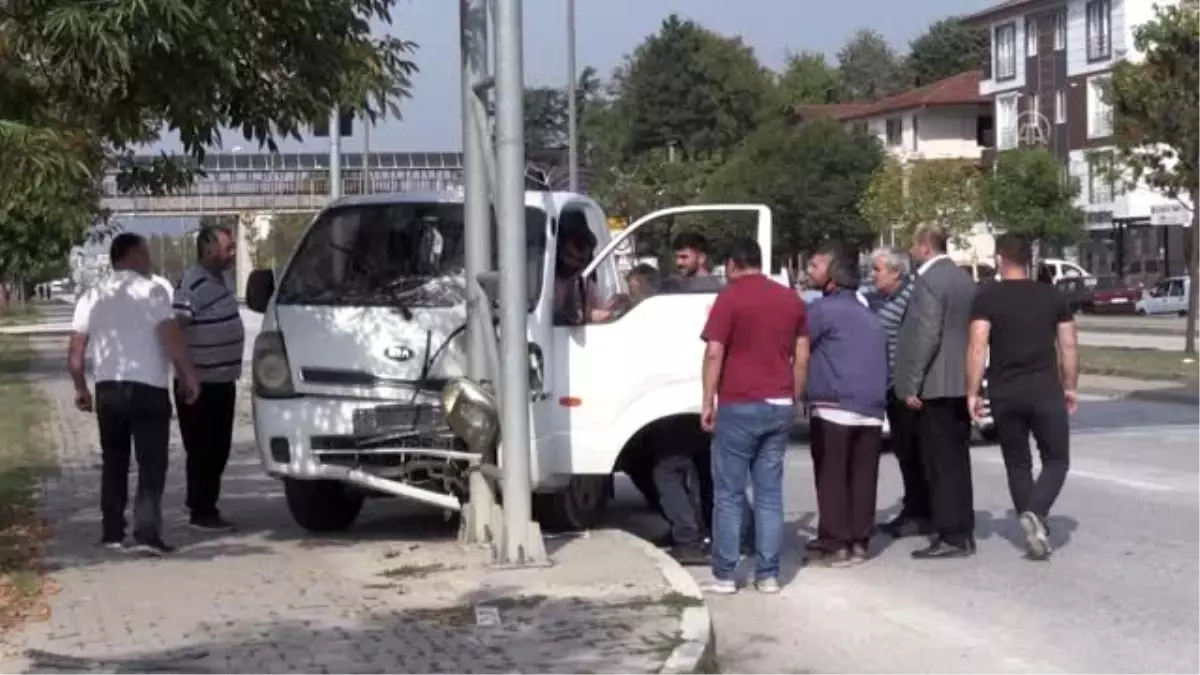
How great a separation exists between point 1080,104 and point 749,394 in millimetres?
68536

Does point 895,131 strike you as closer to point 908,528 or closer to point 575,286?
point 908,528

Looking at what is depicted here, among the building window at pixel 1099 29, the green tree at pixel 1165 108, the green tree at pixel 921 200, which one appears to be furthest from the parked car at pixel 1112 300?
the green tree at pixel 1165 108

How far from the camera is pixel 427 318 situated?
12797 mm

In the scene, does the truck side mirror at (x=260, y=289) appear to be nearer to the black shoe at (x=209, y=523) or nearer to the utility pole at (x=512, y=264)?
the black shoe at (x=209, y=523)

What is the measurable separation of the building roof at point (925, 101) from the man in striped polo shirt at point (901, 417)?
75.1 meters

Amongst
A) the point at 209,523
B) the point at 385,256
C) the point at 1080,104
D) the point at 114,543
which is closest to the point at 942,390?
the point at 385,256

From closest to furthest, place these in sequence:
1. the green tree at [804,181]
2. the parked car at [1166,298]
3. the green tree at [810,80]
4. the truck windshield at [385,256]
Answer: the truck windshield at [385,256] < the parked car at [1166,298] < the green tree at [804,181] < the green tree at [810,80]

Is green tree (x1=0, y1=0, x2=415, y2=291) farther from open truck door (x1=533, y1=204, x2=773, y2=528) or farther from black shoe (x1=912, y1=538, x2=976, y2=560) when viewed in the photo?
black shoe (x1=912, y1=538, x2=976, y2=560)

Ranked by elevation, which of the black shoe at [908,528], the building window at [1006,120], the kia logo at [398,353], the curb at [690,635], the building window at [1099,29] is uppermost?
the building window at [1099,29]

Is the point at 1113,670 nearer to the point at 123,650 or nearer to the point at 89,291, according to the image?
the point at 123,650

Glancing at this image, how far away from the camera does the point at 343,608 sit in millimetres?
10211

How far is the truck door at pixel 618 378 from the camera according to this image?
12.6 meters

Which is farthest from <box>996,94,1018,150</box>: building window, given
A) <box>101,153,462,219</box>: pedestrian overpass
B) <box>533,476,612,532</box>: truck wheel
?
<box>533,476,612,532</box>: truck wheel

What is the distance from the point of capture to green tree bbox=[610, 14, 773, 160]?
292ft
